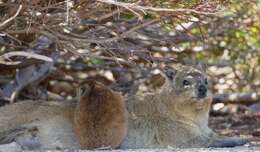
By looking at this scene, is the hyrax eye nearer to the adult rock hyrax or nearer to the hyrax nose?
the adult rock hyrax

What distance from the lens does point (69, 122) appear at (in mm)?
7289

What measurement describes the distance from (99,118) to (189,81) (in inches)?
47.0

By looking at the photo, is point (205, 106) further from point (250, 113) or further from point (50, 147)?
point (250, 113)

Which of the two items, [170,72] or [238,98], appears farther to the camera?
[238,98]

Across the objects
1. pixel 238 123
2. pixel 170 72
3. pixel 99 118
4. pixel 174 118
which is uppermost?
pixel 170 72

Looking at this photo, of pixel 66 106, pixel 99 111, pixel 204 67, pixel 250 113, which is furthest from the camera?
pixel 250 113

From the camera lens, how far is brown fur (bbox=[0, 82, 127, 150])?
6.86 meters

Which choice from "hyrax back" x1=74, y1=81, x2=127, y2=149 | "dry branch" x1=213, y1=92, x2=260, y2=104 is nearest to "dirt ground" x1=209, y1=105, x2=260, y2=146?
"dry branch" x1=213, y1=92, x2=260, y2=104

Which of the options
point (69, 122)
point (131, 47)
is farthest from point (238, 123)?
point (69, 122)

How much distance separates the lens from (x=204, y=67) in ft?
25.9

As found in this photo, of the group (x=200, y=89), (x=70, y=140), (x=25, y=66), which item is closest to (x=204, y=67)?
(x=200, y=89)

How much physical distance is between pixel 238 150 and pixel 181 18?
1346 mm

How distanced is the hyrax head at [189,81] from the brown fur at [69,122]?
0.84m

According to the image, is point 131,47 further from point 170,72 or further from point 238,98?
point 238,98
